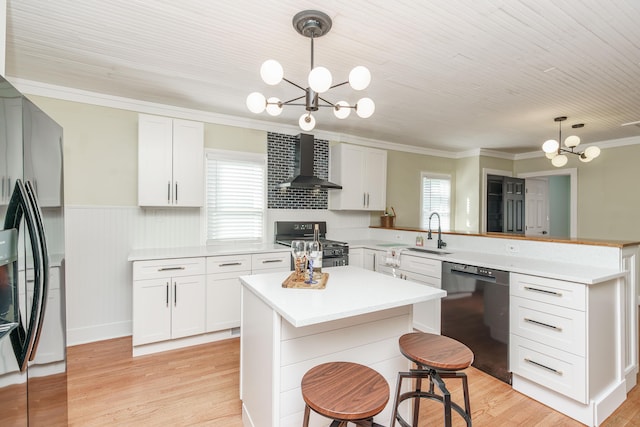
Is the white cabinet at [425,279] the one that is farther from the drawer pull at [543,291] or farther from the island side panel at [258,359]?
the island side panel at [258,359]

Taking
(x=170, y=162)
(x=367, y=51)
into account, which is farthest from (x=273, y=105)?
(x=170, y=162)

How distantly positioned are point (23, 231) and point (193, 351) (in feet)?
7.67

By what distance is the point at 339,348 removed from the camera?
169 centimetres

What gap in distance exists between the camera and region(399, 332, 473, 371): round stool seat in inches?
58.4

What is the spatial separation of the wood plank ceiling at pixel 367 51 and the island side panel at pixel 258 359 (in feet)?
5.84

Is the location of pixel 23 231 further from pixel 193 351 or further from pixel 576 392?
pixel 576 392

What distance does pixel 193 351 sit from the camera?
10.1ft

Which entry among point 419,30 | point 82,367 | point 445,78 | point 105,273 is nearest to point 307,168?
point 445,78

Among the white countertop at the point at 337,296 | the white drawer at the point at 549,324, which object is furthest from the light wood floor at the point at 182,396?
the white countertop at the point at 337,296

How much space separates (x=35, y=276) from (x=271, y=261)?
95.8 inches

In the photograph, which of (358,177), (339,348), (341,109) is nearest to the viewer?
(339,348)

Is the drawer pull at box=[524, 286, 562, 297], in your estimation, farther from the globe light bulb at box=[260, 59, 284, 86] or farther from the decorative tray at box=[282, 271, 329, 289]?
the globe light bulb at box=[260, 59, 284, 86]

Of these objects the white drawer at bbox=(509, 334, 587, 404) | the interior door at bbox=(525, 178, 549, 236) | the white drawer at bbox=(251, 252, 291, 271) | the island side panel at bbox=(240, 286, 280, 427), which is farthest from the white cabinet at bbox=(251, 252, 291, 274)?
the interior door at bbox=(525, 178, 549, 236)

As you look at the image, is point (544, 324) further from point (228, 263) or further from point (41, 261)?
point (41, 261)
